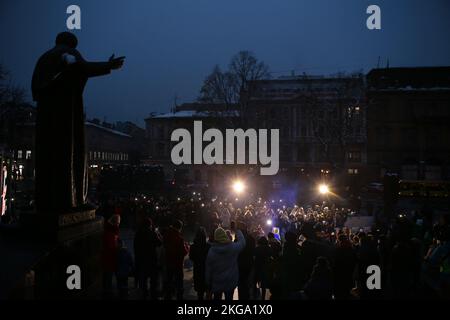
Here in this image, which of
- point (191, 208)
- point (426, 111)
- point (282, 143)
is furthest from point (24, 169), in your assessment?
point (426, 111)

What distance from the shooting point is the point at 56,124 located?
19.2 feet

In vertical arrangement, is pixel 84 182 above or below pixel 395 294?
above

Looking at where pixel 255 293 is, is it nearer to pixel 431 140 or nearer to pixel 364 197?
pixel 364 197

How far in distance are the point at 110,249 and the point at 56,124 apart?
8.58 ft

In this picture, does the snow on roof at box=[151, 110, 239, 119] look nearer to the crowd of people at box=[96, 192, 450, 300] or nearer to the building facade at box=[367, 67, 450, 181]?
the building facade at box=[367, 67, 450, 181]

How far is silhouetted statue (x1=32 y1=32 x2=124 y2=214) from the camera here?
5.76 m

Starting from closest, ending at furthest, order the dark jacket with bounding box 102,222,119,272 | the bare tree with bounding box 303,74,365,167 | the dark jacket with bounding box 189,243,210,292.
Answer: the dark jacket with bounding box 102,222,119,272
the dark jacket with bounding box 189,243,210,292
the bare tree with bounding box 303,74,365,167

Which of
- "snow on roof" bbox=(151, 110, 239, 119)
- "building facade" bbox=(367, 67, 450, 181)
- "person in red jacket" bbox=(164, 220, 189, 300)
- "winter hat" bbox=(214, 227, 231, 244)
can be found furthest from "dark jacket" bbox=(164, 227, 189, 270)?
"building facade" bbox=(367, 67, 450, 181)

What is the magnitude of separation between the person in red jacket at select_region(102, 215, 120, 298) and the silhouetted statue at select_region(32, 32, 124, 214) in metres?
1.36

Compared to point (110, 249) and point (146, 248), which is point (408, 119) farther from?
point (110, 249)

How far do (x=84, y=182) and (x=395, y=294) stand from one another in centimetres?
646

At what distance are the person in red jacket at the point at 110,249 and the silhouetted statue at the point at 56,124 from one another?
1362 mm

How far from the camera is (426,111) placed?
47.1 meters
